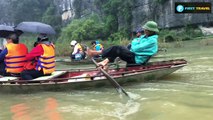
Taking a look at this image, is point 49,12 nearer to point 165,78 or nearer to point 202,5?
point 202,5

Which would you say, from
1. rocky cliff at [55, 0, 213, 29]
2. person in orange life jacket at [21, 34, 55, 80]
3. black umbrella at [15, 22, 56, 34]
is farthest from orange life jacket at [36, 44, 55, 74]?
rocky cliff at [55, 0, 213, 29]

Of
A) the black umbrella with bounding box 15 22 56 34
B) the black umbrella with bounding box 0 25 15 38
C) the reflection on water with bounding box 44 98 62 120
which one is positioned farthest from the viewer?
the black umbrella with bounding box 0 25 15 38

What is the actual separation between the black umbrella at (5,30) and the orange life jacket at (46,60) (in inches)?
29.1

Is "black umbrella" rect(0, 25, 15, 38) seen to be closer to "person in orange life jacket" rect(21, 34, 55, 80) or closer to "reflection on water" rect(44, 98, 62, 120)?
"person in orange life jacket" rect(21, 34, 55, 80)

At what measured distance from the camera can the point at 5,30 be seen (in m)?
6.36

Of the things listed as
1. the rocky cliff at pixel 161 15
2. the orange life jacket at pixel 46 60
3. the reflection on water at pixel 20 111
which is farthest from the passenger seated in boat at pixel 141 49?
the rocky cliff at pixel 161 15

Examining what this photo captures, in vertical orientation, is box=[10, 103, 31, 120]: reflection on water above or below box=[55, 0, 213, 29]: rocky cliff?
below

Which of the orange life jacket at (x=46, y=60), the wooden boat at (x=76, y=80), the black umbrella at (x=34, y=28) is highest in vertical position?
the black umbrella at (x=34, y=28)

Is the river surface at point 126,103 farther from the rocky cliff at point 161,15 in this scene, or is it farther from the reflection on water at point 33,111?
the rocky cliff at point 161,15

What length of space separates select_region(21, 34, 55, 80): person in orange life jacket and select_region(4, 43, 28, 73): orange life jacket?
0.79 ft

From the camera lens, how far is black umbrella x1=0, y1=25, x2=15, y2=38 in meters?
6.35

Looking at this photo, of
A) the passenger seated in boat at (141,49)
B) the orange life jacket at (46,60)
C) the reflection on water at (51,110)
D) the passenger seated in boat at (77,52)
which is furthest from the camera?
the passenger seated in boat at (77,52)

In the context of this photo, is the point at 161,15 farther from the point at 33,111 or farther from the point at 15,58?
A: the point at 33,111

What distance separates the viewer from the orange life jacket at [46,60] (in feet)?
20.4
